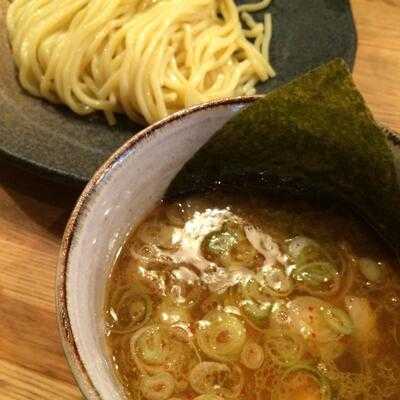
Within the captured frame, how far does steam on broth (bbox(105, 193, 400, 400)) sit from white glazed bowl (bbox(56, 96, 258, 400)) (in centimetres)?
4

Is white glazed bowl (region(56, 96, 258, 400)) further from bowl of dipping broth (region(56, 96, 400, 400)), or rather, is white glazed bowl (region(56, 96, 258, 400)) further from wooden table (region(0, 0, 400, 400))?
wooden table (region(0, 0, 400, 400))

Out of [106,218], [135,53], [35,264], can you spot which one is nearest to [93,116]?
[135,53]

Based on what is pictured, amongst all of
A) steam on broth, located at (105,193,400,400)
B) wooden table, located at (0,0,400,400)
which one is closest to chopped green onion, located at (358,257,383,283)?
steam on broth, located at (105,193,400,400)

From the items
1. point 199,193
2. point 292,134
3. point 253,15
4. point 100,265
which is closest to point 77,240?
point 100,265

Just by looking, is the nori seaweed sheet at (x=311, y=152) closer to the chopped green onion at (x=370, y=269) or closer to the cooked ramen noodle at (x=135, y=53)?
the chopped green onion at (x=370, y=269)

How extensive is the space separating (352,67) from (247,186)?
844 millimetres

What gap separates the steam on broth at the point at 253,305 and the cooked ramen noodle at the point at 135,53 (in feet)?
2.52

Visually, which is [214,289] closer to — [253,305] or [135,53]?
[253,305]

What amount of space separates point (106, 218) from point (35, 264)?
1.73ft

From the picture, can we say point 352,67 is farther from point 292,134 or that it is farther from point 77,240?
point 77,240

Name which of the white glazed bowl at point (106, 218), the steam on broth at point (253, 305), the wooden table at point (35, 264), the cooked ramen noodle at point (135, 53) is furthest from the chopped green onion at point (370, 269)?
the cooked ramen noodle at point (135, 53)

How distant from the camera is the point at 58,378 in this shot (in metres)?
1.40

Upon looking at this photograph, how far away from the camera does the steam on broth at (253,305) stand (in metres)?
1.08

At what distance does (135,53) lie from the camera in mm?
2041
